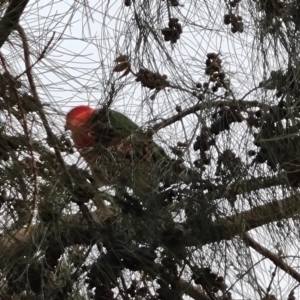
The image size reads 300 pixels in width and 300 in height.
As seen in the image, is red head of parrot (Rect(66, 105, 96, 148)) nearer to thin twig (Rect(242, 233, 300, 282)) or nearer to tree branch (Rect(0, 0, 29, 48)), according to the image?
tree branch (Rect(0, 0, 29, 48))

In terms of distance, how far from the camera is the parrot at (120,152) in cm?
153

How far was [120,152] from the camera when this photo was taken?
1.59m

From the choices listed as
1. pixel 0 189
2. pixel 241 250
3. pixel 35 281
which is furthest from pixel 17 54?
pixel 241 250

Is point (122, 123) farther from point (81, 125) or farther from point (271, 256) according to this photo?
point (271, 256)

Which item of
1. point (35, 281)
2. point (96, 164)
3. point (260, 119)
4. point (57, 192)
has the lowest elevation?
point (35, 281)

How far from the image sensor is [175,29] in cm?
148

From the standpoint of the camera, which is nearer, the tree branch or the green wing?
the tree branch

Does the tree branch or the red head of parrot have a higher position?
the tree branch

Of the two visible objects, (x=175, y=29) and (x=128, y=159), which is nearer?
(x=175, y=29)

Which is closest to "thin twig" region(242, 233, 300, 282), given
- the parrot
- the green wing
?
the parrot

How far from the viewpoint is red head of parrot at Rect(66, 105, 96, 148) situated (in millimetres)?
1495

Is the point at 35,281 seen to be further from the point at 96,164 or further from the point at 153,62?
the point at 153,62

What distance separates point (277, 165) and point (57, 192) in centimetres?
38

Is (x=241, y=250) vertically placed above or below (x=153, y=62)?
below
